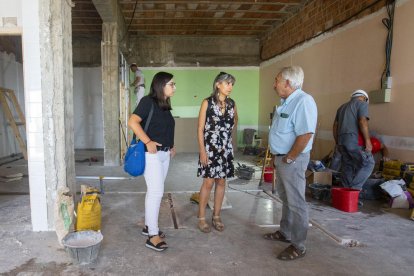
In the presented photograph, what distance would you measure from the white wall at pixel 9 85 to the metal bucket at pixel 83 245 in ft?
21.0

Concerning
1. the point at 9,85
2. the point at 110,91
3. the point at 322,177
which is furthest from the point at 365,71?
the point at 9,85

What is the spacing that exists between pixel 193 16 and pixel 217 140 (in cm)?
635

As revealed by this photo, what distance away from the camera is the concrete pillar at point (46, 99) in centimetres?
280

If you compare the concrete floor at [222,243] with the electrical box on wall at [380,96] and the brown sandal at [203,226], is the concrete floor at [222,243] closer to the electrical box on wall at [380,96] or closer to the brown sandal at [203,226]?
the brown sandal at [203,226]

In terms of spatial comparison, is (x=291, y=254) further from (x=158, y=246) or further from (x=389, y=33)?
(x=389, y=33)

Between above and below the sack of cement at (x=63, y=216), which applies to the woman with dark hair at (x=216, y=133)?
above

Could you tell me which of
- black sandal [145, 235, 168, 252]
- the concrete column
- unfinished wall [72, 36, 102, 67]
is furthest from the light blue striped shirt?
unfinished wall [72, 36, 102, 67]

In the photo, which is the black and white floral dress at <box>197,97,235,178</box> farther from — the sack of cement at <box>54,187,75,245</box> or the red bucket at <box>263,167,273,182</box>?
the red bucket at <box>263,167,273,182</box>

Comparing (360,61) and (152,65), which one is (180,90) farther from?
(360,61)

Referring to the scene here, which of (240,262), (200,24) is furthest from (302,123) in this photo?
(200,24)

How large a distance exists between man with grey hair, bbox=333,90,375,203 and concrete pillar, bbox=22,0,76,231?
3486mm

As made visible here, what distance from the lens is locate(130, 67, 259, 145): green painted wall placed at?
1055 centimetres

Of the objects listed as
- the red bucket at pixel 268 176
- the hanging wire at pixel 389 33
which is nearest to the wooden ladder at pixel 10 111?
the red bucket at pixel 268 176

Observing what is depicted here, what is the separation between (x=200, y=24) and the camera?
9055 mm
